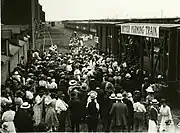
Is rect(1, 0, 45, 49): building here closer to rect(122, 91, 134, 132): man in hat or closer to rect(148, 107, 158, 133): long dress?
rect(122, 91, 134, 132): man in hat

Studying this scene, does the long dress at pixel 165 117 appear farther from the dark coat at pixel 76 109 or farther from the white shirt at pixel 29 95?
the white shirt at pixel 29 95

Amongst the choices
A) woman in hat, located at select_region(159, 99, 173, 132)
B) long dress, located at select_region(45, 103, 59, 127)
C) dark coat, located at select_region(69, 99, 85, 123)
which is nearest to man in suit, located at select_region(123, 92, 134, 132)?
woman in hat, located at select_region(159, 99, 173, 132)

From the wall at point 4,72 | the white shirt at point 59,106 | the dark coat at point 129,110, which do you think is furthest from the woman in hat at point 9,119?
the wall at point 4,72

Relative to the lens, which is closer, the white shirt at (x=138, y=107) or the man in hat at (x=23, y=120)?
the man in hat at (x=23, y=120)

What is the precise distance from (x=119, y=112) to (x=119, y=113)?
3cm

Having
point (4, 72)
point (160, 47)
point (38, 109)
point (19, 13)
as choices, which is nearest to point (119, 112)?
point (38, 109)

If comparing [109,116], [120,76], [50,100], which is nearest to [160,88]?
[120,76]

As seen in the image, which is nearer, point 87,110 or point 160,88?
point 87,110

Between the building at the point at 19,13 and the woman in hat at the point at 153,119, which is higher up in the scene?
the building at the point at 19,13

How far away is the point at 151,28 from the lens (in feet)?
33.3

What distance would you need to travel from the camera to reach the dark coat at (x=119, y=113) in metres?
6.95

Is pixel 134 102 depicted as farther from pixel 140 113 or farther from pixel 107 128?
pixel 107 128

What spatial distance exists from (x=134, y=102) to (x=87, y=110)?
1.22m

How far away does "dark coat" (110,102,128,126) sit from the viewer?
22.8ft
